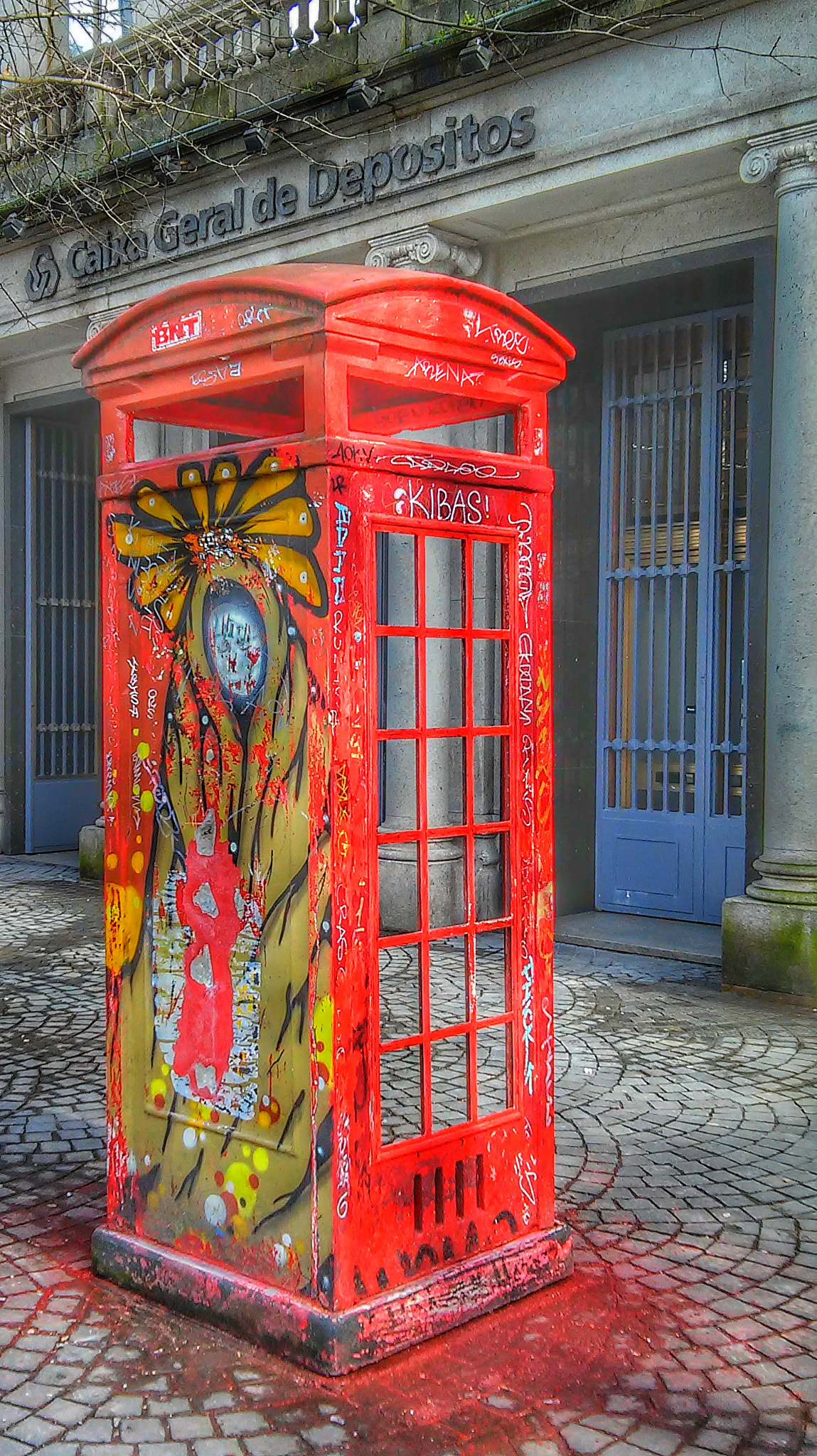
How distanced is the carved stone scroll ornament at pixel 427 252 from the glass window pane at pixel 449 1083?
→ 4803 mm

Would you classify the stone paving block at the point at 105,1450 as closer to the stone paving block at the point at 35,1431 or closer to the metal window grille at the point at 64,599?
the stone paving block at the point at 35,1431

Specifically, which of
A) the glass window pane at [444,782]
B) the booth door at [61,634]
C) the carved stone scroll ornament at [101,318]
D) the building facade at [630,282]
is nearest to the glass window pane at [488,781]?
the glass window pane at [444,782]

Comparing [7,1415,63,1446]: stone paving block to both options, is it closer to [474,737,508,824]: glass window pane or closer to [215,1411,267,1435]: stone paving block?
[215,1411,267,1435]: stone paving block

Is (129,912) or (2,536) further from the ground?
(2,536)

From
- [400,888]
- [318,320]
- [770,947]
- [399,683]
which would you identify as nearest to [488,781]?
[399,683]

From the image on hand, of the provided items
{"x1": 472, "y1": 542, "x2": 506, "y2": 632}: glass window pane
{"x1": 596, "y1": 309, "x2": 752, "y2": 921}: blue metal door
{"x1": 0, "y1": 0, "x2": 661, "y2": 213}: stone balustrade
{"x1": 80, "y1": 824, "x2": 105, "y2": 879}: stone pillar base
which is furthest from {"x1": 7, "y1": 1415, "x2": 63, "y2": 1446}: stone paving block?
{"x1": 80, "y1": 824, "x2": 105, "y2": 879}: stone pillar base

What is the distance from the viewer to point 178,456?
12.1ft

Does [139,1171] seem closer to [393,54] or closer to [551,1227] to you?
[551,1227]

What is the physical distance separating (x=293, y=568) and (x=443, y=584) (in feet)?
18.3

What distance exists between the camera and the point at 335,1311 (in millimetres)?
3232

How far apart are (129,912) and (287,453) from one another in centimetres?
135

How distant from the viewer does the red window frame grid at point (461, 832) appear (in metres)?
3.36

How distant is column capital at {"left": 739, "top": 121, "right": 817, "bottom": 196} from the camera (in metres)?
6.92

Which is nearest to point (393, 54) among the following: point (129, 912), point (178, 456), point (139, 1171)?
point (178, 456)
